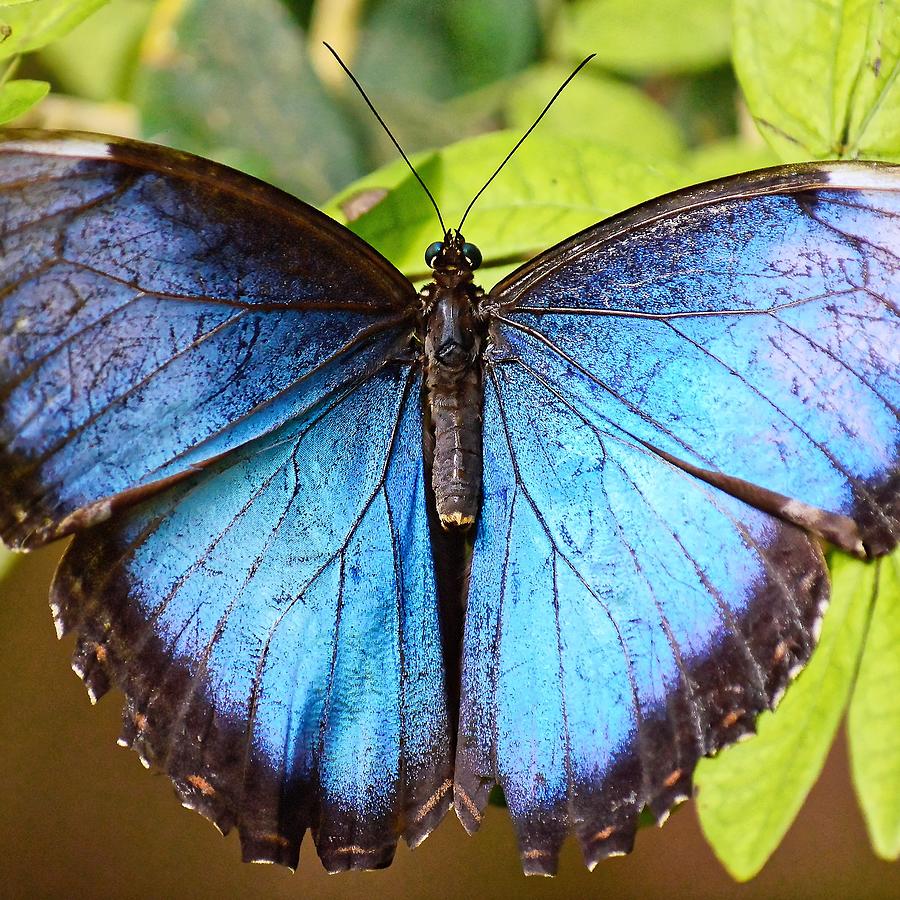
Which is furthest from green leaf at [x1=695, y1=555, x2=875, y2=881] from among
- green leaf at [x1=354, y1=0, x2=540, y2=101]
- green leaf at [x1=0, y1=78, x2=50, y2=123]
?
green leaf at [x1=354, y1=0, x2=540, y2=101]

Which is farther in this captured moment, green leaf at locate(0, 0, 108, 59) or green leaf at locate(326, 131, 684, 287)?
green leaf at locate(326, 131, 684, 287)

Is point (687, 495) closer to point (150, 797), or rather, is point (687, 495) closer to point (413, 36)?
point (413, 36)

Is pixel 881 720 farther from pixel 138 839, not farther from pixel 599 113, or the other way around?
pixel 138 839

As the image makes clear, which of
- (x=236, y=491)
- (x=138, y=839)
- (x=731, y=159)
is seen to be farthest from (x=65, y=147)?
(x=138, y=839)

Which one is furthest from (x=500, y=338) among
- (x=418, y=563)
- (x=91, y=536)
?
(x=91, y=536)

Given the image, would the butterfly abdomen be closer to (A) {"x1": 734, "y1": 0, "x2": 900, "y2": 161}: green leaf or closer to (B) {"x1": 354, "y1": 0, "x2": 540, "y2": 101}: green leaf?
(A) {"x1": 734, "y1": 0, "x2": 900, "y2": 161}: green leaf

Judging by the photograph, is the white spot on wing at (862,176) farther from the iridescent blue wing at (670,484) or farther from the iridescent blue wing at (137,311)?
the iridescent blue wing at (137,311)
